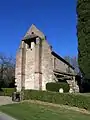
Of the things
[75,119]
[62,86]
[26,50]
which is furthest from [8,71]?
[75,119]

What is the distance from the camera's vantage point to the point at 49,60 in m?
44.2

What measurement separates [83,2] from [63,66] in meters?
23.6

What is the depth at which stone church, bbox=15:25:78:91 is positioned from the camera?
144ft

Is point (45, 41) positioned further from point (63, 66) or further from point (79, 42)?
point (79, 42)

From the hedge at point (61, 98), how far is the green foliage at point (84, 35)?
3874 mm

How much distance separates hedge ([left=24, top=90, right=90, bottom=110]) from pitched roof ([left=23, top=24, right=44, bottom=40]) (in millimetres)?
15033

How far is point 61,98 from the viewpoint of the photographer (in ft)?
82.8

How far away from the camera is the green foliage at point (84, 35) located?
2677 cm

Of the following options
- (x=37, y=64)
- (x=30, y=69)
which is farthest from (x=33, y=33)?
(x=30, y=69)

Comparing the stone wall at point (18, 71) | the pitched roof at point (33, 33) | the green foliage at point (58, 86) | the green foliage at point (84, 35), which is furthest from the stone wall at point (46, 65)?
the green foliage at point (84, 35)

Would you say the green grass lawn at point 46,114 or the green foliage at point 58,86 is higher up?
the green foliage at point 58,86

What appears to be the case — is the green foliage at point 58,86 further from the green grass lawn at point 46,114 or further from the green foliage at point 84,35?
the green grass lawn at point 46,114

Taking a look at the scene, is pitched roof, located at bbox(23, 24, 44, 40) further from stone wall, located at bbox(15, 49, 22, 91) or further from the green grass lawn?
the green grass lawn

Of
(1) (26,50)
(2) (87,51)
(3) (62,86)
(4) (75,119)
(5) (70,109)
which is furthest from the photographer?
(1) (26,50)
